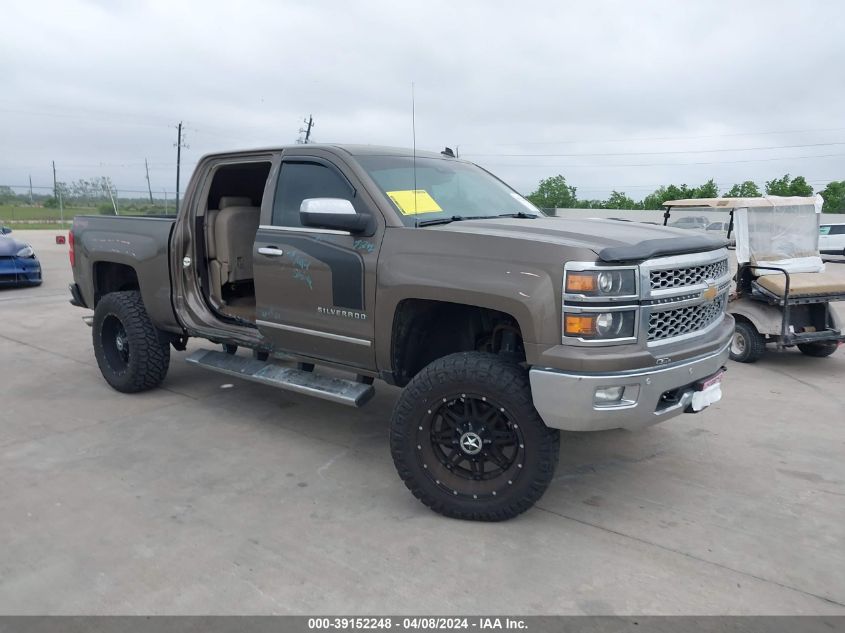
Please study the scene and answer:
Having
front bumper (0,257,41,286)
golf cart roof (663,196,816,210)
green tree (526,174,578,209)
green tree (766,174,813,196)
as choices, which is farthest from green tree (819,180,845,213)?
front bumper (0,257,41,286)

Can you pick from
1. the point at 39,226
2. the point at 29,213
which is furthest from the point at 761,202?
the point at 29,213

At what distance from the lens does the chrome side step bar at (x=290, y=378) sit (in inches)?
158

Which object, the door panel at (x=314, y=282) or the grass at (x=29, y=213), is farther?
the grass at (x=29, y=213)

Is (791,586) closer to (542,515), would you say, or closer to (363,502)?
(542,515)

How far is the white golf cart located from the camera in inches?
270

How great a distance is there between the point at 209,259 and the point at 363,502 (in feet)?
8.60

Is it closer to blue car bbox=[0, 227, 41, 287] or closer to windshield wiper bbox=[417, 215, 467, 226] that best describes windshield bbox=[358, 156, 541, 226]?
windshield wiper bbox=[417, 215, 467, 226]

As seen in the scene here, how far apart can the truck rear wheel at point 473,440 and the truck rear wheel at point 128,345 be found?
9.17 feet

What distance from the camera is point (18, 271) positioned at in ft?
38.9

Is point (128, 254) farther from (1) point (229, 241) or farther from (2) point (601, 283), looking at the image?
(2) point (601, 283)

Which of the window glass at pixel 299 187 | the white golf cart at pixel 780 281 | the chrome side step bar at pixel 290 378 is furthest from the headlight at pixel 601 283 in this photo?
the white golf cart at pixel 780 281

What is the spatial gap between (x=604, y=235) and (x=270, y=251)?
7.08 feet

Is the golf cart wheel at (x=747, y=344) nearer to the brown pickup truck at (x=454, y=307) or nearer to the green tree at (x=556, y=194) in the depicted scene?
the brown pickup truck at (x=454, y=307)
